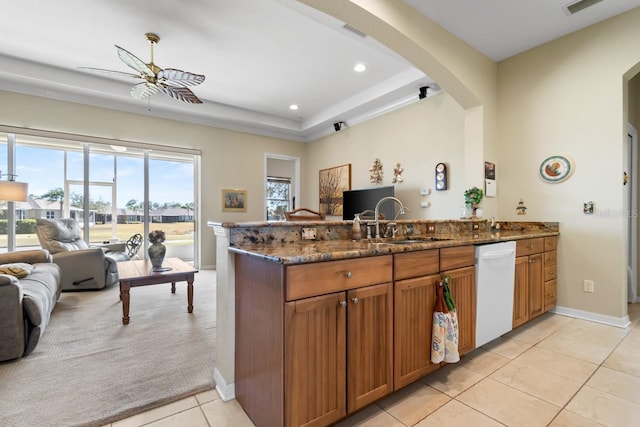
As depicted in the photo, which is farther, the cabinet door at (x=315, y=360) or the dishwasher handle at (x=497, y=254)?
the dishwasher handle at (x=497, y=254)

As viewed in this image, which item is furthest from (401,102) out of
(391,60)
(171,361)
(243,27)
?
(171,361)

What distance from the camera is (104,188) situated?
16.8 feet

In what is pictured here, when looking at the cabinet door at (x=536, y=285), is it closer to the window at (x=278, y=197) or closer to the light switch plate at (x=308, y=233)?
the light switch plate at (x=308, y=233)

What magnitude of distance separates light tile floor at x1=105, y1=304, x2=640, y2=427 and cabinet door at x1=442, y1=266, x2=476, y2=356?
0.66 ft

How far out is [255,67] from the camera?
4012mm

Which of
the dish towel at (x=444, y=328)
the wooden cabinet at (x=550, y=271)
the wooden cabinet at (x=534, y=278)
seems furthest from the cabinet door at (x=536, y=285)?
the dish towel at (x=444, y=328)

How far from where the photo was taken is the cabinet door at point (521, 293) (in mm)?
2484

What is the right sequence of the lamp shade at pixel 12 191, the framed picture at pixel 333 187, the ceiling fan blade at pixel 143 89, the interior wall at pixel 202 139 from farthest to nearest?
the framed picture at pixel 333 187, the interior wall at pixel 202 139, the lamp shade at pixel 12 191, the ceiling fan blade at pixel 143 89

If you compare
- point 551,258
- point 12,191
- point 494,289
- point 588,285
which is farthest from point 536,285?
point 12,191

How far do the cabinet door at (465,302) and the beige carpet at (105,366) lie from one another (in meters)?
1.68

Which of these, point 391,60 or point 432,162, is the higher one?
point 391,60

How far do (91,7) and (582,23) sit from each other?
190 inches

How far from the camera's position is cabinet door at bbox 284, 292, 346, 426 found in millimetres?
1212

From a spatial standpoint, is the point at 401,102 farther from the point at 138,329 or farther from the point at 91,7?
the point at 138,329
